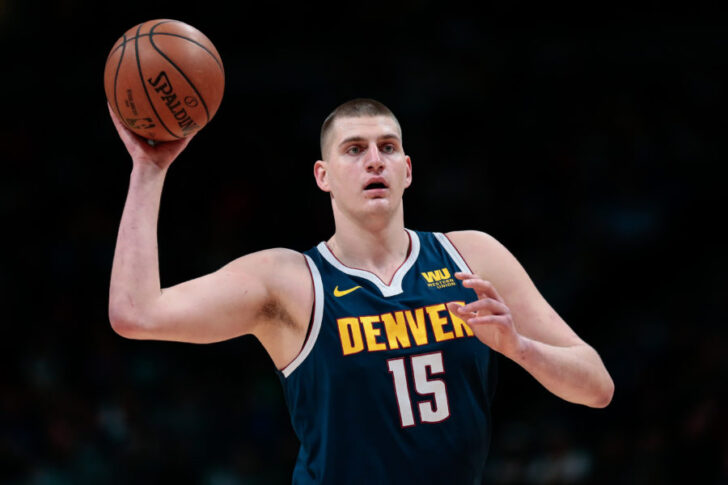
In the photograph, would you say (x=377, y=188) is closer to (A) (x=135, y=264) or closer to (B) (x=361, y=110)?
(B) (x=361, y=110)


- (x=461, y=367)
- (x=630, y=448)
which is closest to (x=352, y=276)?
(x=461, y=367)

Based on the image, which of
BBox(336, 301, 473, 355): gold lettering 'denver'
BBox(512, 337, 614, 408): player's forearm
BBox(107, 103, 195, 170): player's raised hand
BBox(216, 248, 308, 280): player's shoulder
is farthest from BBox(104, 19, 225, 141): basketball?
BBox(512, 337, 614, 408): player's forearm

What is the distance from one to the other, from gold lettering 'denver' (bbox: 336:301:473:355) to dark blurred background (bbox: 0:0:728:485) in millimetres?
A: 4368

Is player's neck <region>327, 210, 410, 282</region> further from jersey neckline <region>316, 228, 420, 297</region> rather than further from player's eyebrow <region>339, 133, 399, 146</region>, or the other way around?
player's eyebrow <region>339, 133, 399, 146</region>

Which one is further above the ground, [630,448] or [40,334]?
[40,334]

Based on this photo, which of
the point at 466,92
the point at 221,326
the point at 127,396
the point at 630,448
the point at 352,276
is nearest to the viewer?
the point at 221,326

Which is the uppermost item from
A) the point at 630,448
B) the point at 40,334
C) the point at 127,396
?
the point at 40,334

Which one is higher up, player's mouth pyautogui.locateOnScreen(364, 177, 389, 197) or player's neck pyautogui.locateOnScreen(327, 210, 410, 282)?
player's mouth pyautogui.locateOnScreen(364, 177, 389, 197)

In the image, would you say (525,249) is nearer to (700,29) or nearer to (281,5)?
(700,29)

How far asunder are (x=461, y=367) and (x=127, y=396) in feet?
17.7

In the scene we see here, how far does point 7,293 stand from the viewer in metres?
9.00

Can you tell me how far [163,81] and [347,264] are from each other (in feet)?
3.54

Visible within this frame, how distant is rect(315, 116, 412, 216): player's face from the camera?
3830 mm

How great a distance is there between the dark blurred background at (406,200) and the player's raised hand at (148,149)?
483 cm
